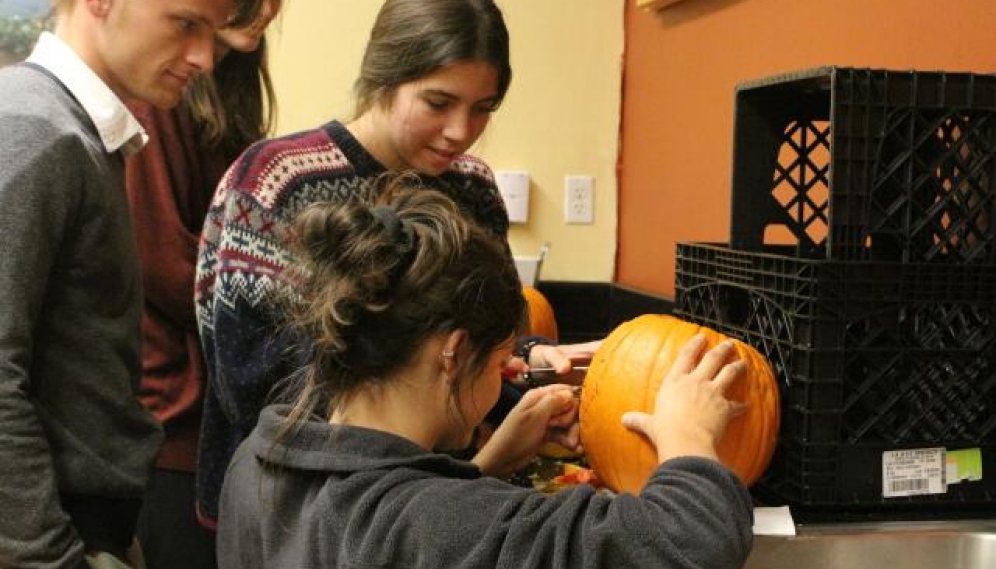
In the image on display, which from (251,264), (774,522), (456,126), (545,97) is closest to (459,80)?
(456,126)

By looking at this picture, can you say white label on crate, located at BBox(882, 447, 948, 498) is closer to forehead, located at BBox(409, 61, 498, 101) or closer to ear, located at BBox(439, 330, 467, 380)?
ear, located at BBox(439, 330, 467, 380)

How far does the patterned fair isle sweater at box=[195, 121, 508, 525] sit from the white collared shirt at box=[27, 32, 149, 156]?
0.18 m

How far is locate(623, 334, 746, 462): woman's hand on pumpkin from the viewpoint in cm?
89

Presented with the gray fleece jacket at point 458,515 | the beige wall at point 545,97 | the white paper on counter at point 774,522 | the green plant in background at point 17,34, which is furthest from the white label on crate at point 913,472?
the green plant in background at point 17,34

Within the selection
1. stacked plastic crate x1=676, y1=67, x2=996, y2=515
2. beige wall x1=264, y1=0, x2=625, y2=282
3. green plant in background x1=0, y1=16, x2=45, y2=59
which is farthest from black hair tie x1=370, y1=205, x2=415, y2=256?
green plant in background x1=0, y1=16, x2=45, y2=59

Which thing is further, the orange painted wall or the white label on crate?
the orange painted wall

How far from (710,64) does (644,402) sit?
1179 millimetres

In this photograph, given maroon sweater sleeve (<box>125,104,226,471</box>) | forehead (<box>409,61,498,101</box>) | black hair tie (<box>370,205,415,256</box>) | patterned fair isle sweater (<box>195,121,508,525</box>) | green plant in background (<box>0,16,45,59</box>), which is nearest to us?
black hair tie (<box>370,205,415,256</box>)

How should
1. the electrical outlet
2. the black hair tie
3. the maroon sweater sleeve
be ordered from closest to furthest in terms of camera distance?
1. the black hair tie
2. the maroon sweater sleeve
3. the electrical outlet

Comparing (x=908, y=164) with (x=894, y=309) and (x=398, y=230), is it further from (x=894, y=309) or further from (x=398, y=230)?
(x=398, y=230)

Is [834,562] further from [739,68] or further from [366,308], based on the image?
[739,68]

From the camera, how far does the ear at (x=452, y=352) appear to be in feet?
2.93

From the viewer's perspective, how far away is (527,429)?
3.63 feet

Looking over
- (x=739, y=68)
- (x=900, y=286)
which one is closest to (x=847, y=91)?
(x=900, y=286)
